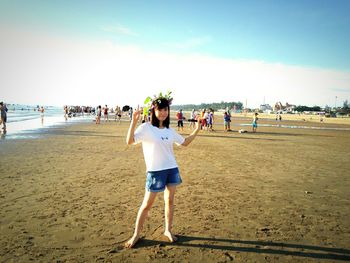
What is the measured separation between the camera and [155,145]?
3354 millimetres

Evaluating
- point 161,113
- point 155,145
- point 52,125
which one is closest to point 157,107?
point 161,113

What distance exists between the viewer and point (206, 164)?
30.5 feet

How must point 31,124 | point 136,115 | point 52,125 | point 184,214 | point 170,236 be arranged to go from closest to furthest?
point 136,115 → point 170,236 → point 184,214 → point 52,125 → point 31,124

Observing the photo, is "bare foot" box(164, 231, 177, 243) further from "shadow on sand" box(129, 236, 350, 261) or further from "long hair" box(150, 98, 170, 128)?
"long hair" box(150, 98, 170, 128)

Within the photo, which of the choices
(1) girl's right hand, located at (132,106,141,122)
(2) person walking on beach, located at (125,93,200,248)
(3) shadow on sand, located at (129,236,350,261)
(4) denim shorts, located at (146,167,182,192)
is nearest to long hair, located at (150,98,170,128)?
(2) person walking on beach, located at (125,93,200,248)

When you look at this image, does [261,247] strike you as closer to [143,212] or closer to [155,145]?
[143,212]

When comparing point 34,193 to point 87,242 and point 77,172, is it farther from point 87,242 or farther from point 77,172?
point 87,242

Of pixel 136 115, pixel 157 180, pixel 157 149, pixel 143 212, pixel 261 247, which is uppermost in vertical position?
pixel 136 115

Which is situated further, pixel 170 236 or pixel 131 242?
pixel 170 236

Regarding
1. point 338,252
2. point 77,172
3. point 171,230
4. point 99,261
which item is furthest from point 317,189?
point 77,172

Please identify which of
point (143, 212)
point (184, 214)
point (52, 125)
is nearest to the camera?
point (143, 212)

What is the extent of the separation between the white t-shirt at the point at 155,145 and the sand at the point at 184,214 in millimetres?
1307

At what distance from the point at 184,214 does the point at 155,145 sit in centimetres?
211

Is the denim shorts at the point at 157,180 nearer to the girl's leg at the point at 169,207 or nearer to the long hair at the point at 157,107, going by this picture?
the girl's leg at the point at 169,207
